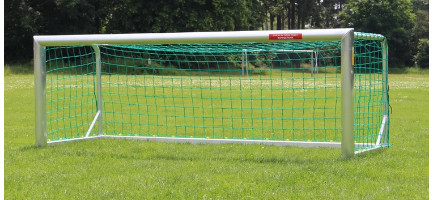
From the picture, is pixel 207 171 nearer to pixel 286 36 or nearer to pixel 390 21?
pixel 286 36

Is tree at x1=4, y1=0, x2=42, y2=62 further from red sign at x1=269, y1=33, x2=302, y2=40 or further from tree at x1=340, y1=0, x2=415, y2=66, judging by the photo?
red sign at x1=269, y1=33, x2=302, y2=40

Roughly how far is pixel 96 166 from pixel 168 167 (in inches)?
34.6

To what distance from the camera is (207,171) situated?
6145 millimetres

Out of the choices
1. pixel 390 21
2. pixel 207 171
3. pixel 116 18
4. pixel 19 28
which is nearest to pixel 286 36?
pixel 207 171

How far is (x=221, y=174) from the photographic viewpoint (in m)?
5.98

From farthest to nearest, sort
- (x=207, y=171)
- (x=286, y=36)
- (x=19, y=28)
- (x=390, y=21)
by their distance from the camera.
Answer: (x=390, y=21) → (x=19, y=28) → (x=286, y=36) → (x=207, y=171)

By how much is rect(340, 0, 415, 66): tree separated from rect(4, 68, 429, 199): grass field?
43.4 m

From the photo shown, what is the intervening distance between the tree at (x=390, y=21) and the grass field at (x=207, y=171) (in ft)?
143

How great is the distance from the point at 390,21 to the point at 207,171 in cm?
4794

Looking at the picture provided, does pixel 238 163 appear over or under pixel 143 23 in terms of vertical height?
under
